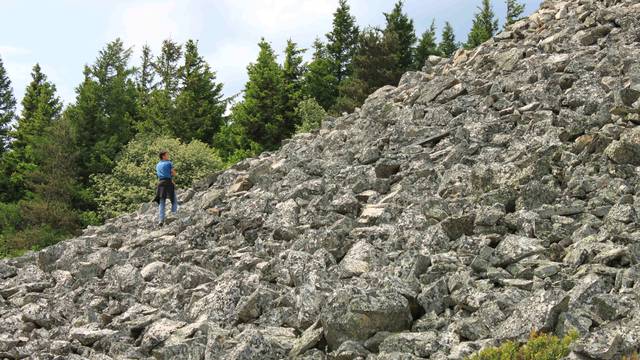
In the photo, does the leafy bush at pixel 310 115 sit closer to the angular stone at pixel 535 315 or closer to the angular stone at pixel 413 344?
the angular stone at pixel 413 344

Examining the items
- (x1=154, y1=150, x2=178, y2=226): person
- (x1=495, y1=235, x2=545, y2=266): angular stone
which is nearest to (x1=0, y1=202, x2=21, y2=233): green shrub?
(x1=154, y1=150, x2=178, y2=226): person

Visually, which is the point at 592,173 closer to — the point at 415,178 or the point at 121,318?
the point at 415,178

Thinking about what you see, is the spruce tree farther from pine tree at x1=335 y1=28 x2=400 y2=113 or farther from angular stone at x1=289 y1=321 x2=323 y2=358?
angular stone at x1=289 y1=321 x2=323 y2=358

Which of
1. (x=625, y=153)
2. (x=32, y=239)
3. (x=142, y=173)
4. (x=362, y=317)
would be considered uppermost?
(x=142, y=173)

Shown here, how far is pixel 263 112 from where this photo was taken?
45.8 metres

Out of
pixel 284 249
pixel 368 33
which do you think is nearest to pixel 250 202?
pixel 284 249

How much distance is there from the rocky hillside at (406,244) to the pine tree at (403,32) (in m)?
25.3

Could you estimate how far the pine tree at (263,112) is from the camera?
45344mm

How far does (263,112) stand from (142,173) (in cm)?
959

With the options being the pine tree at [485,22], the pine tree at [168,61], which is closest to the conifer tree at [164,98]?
the pine tree at [168,61]

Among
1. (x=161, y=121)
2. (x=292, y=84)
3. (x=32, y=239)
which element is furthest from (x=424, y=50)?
(x=32, y=239)

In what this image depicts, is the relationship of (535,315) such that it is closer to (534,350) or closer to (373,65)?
(534,350)

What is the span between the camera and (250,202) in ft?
63.3

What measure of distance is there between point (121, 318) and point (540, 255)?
8.30m
